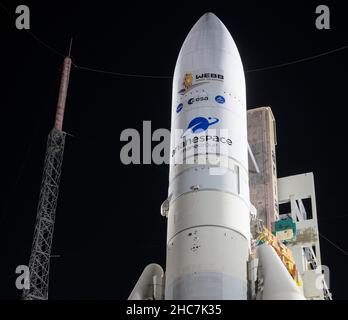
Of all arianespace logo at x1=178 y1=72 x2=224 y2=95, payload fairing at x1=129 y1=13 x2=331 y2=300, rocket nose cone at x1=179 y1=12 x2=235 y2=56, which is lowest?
payload fairing at x1=129 y1=13 x2=331 y2=300

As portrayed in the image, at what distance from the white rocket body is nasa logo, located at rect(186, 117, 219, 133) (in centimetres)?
3

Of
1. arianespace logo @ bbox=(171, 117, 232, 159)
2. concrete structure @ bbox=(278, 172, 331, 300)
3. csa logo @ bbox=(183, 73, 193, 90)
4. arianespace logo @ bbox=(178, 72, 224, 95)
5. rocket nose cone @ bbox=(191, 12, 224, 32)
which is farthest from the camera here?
concrete structure @ bbox=(278, 172, 331, 300)

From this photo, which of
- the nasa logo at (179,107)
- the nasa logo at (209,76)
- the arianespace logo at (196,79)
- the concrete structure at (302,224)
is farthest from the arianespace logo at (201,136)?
the concrete structure at (302,224)

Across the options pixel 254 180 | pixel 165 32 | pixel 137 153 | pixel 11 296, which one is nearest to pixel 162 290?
pixel 137 153

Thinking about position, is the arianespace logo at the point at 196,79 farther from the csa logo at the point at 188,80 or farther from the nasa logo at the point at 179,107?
the nasa logo at the point at 179,107

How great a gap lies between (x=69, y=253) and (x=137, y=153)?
17933mm

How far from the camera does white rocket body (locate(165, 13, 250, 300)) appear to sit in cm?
1769

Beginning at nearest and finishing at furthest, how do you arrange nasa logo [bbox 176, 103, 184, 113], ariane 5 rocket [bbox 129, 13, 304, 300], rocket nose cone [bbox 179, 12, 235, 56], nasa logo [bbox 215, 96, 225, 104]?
ariane 5 rocket [bbox 129, 13, 304, 300]
nasa logo [bbox 215, 96, 225, 104]
nasa logo [bbox 176, 103, 184, 113]
rocket nose cone [bbox 179, 12, 235, 56]

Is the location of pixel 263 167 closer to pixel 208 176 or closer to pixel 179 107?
pixel 179 107

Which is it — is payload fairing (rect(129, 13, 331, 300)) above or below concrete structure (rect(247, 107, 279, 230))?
below

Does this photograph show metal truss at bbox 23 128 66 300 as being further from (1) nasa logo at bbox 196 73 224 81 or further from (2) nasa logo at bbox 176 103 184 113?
(1) nasa logo at bbox 196 73 224 81

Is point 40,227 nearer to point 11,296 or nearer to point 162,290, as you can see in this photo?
point 11,296

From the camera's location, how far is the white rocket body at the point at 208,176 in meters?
17.7

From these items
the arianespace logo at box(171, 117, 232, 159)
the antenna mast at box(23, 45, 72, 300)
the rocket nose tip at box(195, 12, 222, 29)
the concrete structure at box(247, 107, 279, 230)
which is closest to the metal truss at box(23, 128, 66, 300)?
the antenna mast at box(23, 45, 72, 300)
